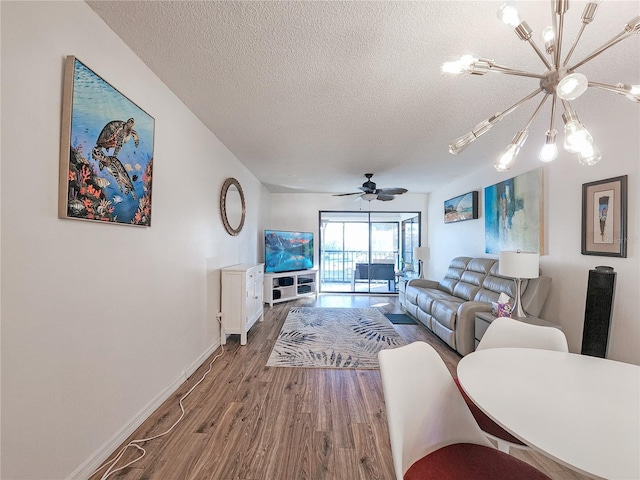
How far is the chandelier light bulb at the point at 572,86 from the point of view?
800 millimetres

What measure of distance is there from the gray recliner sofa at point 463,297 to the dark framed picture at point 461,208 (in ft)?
2.47

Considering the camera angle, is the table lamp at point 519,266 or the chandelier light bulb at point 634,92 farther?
the table lamp at point 519,266

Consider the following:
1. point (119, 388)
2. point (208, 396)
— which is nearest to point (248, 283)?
point (208, 396)

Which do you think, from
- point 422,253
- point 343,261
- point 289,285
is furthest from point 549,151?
point 343,261

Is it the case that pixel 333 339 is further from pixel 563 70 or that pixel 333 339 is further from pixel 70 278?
pixel 563 70

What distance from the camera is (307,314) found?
4.62 m

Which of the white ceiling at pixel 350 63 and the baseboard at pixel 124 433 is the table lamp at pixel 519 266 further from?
the baseboard at pixel 124 433

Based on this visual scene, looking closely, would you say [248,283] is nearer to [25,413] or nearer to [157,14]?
[25,413]

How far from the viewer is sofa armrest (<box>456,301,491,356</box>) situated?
114 inches

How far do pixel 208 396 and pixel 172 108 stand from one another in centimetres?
231

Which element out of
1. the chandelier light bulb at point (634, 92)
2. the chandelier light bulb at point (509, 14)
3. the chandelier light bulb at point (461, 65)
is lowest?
the chandelier light bulb at point (634, 92)

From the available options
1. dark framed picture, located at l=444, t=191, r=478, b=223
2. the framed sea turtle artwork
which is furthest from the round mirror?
dark framed picture, located at l=444, t=191, r=478, b=223

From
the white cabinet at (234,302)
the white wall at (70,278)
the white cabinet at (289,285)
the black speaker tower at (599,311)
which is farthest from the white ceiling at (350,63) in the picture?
the white cabinet at (289,285)

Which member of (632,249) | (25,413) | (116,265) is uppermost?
(632,249)
